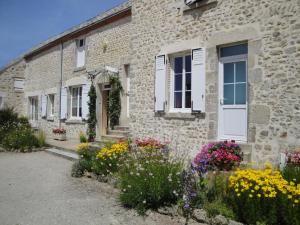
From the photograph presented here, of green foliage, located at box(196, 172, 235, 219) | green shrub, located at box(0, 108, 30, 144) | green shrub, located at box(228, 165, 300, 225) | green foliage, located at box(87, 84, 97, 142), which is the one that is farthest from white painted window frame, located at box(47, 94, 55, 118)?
green shrub, located at box(228, 165, 300, 225)

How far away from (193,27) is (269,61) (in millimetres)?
2321

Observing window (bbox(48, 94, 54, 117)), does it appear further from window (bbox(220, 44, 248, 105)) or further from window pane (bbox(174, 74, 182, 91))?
window (bbox(220, 44, 248, 105))

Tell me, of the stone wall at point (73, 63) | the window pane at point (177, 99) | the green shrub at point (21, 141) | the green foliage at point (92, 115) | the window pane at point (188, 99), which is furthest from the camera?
the green foliage at point (92, 115)

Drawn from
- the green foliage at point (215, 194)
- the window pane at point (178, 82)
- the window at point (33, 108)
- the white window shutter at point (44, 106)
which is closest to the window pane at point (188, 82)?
the window pane at point (178, 82)

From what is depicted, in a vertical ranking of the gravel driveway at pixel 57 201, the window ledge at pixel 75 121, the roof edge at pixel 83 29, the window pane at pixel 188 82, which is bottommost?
the gravel driveway at pixel 57 201

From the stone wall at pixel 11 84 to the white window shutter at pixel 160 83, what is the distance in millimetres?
14805

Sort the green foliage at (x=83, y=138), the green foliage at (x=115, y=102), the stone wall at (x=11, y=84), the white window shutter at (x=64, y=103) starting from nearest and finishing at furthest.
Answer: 1. the green foliage at (x=115, y=102)
2. the green foliage at (x=83, y=138)
3. the white window shutter at (x=64, y=103)
4. the stone wall at (x=11, y=84)

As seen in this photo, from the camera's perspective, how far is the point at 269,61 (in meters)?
6.29

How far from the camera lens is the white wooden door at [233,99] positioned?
22.6ft

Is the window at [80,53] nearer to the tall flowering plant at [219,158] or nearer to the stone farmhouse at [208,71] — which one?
the stone farmhouse at [208,71]

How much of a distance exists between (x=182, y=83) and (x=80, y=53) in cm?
772

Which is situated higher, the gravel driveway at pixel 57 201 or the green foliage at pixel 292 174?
the green foliage at pixel 292 174

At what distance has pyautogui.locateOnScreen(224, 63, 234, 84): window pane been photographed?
7133 mm

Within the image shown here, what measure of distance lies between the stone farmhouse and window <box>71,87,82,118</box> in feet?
7.06
